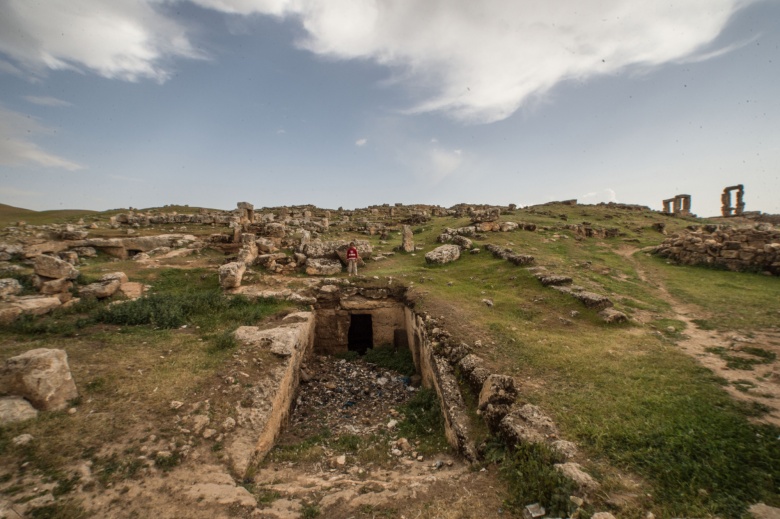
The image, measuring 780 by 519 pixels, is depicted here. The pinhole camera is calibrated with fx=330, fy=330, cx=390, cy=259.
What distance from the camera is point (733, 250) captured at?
1533cm

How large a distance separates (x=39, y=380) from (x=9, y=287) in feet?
21.6

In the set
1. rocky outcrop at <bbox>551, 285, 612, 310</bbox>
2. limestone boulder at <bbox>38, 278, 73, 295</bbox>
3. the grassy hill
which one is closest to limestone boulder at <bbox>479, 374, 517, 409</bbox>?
the grassy hill

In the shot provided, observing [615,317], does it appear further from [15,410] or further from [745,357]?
[15,410]

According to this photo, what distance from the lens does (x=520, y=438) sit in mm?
5227

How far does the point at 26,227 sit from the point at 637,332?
1322 inches

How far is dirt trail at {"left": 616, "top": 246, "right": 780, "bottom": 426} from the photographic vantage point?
571 centimetres

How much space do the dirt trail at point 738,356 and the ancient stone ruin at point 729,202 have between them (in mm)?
39784

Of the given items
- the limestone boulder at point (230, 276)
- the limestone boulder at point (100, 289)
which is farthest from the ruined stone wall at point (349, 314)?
the limestone boulder at point (100, 289)

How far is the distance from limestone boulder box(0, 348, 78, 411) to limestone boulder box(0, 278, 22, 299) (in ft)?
18.9

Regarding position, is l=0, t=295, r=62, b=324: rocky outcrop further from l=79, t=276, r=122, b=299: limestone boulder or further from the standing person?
the standing person

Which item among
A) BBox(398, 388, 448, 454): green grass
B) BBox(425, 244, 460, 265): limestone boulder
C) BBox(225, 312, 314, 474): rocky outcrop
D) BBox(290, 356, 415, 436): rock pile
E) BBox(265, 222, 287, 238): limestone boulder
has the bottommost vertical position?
BBox(290, 356, 415, 436): rock pile

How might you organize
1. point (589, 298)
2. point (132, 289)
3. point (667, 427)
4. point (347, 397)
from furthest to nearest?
point (132, 289), point (589, 298), point (347, 397), point (667, 427)

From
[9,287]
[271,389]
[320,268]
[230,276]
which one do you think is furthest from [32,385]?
[320,268]

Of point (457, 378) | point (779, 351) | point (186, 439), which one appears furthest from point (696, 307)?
point (186, 439)
